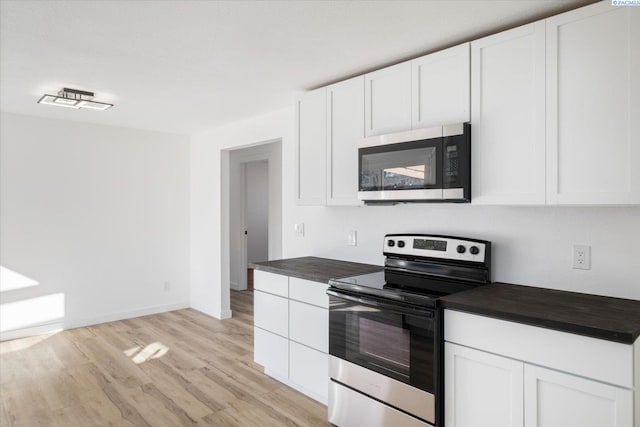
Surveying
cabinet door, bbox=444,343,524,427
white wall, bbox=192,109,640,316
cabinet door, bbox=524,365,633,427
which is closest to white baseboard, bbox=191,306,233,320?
white wall, bbox=192,109,640,316

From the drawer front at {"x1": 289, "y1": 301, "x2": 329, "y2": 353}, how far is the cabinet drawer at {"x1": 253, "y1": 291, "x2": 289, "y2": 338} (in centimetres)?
7

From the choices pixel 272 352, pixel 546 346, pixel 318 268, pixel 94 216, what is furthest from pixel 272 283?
pixel 94 216

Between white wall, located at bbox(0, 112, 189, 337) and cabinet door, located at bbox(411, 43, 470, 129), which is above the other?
cabinet door, located at bbox(411, 43, 470, 129)

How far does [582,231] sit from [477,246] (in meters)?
0.54

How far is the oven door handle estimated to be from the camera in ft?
6.69

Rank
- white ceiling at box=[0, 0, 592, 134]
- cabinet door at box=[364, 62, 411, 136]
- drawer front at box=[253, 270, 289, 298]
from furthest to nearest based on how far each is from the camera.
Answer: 1. drawer front at box=[253, 270, 289, 298]
2. cabinet door at box=[364, 62, 411, 136]
3. white ceiling at box=[0, 0, 592, 134]

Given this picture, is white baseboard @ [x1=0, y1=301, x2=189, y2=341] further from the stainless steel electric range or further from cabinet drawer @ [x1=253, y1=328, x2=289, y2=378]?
the stainless steel electric range

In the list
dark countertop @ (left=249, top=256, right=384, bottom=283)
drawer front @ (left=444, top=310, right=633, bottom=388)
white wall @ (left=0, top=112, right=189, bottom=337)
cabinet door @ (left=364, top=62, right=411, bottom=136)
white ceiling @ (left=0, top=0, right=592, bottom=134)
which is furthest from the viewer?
white wall @ (left=0, top=112, right=189, bottom=337)

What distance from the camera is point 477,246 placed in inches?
94.7

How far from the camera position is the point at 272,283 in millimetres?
3146

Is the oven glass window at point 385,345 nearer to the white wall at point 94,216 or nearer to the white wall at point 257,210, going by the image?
the white wall at point 94,216

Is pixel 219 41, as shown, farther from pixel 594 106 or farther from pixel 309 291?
pixel 594 106

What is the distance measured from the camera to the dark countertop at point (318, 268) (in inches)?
109

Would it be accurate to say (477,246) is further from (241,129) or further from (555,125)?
(241,129)
